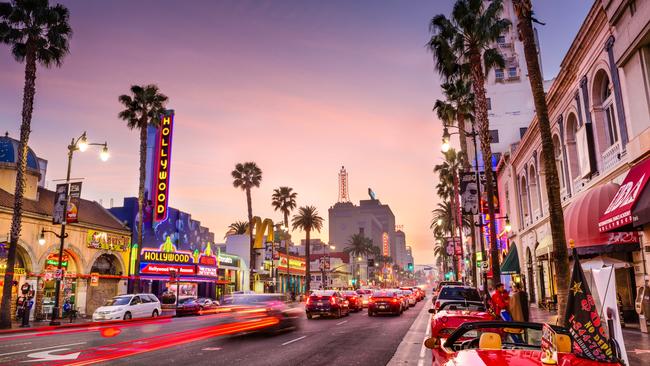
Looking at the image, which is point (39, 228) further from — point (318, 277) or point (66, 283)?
point (318, 277)

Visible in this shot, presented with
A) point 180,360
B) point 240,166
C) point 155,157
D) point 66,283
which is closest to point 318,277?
point 240,166

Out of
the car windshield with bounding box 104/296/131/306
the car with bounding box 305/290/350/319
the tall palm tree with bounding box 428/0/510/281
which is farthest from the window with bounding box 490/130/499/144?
the car windshield with bounding box 104/296/131/306

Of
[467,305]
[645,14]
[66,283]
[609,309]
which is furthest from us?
[66,283]

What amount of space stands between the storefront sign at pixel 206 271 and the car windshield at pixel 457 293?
33.9 meters

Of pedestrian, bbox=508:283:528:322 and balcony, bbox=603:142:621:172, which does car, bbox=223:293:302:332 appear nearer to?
pedestrian, bbox=508:283:528:322

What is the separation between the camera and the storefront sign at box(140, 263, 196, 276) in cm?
4106

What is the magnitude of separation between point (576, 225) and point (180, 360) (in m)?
14.7

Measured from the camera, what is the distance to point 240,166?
199ft

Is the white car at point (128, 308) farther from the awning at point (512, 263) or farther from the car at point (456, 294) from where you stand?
the awning at point (512, 263)

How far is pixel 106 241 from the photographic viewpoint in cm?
3616

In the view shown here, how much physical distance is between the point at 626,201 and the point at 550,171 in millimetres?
2977

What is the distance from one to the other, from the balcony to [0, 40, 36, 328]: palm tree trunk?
1106 inches

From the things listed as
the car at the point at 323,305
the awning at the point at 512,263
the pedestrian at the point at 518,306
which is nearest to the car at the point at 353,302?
the car at the point at 323,305

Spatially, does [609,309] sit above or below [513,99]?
below
